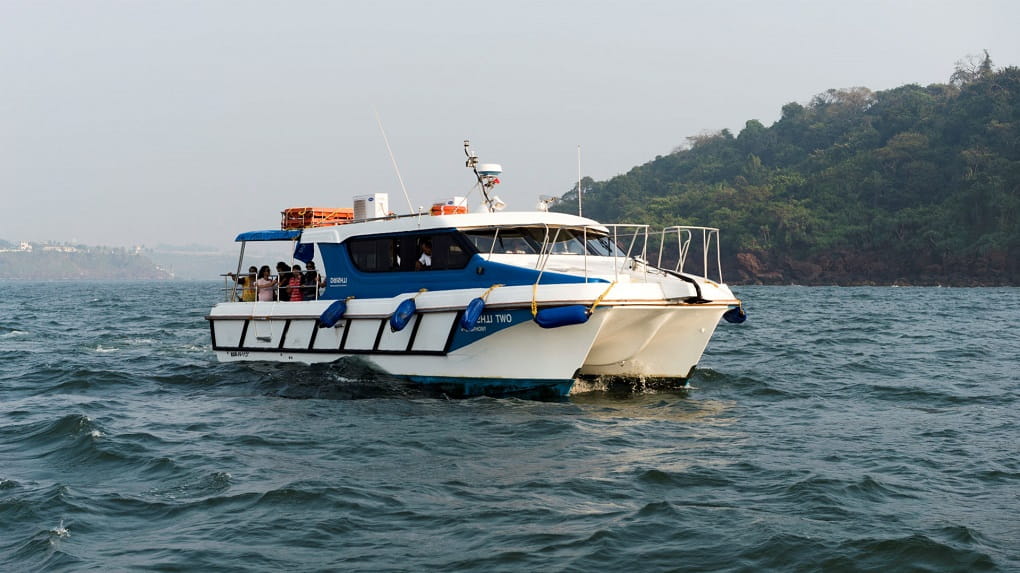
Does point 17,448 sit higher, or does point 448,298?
point 448,298

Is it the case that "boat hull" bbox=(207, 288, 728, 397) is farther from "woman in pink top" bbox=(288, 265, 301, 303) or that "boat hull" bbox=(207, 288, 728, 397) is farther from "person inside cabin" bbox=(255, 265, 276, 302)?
"person inside cabin" bbox=(255, 265, 276, 302)

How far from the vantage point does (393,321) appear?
43.3ft

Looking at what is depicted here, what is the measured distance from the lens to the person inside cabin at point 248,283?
57.0 feet

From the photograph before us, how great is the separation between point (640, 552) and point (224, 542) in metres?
3.06

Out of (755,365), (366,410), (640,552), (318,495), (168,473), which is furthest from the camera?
(755,365)

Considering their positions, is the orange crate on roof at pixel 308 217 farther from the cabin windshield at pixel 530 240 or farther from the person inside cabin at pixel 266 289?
the cabin windshield at pixel 530 240

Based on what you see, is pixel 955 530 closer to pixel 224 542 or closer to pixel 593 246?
pixel 224 542

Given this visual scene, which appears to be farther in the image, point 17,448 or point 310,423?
point 310,423

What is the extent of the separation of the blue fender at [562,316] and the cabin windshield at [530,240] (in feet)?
4.45

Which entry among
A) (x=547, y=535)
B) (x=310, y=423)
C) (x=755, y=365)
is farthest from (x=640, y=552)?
(x=755, y=365)

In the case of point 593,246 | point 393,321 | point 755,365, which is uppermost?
point 593,246

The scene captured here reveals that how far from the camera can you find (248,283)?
58.2 feet

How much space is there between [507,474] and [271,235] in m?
10.0

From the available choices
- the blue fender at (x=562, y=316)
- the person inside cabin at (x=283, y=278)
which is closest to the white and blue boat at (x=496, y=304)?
the blue fender at (x=562, y=316)
